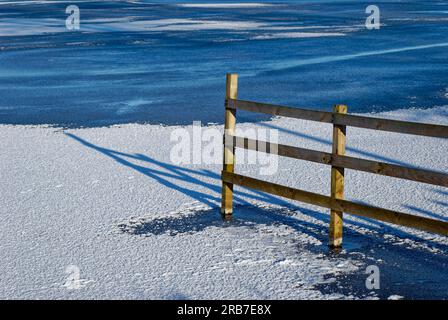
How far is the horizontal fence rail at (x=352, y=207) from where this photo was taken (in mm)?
6156

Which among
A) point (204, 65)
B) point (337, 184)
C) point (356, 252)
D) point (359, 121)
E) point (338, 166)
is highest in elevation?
point (359, 121)

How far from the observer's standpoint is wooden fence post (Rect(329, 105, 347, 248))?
670 centimetres

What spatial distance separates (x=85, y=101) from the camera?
47.4ft

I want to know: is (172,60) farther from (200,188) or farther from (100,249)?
(100,249)

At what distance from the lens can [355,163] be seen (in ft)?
21.7

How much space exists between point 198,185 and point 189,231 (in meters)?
1.72

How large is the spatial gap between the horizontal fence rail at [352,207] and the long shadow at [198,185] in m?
0.59

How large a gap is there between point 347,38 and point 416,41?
6.77ft

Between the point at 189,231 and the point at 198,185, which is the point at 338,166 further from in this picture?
the point at 198,185

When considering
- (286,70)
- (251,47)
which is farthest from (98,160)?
(251,47)

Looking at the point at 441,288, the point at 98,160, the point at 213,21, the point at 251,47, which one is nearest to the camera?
the point at 441,288

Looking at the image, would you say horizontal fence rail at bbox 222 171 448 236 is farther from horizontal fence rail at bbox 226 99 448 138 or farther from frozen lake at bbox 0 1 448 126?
frozen lake at bbox 0 1 448 126

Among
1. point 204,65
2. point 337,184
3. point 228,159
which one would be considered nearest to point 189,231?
point 228,159

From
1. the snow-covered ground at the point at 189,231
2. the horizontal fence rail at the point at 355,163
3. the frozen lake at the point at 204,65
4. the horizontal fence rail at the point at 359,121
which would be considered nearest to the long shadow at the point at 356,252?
the snow-covered ground at the point at 189,231
